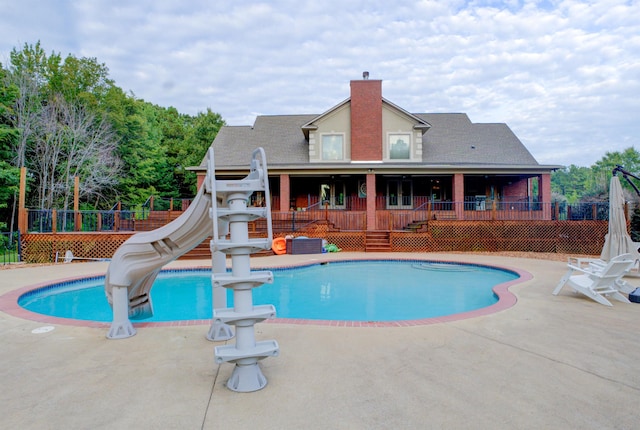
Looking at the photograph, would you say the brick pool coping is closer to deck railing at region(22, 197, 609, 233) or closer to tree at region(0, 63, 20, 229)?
deck railing at region(22, 197, 609, 233)

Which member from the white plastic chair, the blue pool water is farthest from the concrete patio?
the blue pool water

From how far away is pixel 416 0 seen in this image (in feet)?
38.9

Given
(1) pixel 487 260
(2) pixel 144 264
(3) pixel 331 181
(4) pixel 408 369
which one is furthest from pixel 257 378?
(3) pixel 331 181

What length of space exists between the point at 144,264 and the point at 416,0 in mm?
12040

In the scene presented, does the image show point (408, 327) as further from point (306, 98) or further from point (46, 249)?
point (306, 98)

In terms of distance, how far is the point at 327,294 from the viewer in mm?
8539

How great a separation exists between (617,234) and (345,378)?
799cm

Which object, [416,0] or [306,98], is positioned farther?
[306,98]

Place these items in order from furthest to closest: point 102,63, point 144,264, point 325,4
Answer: point 102,63, point 325,4, point 144,264

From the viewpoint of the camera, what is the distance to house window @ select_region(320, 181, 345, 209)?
19891 millimetres

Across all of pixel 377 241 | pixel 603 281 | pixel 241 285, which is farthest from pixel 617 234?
pixel 241 285

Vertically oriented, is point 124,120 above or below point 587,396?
above

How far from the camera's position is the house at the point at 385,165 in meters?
17.3

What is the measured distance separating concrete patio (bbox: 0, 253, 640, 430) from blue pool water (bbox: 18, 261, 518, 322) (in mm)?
2288
